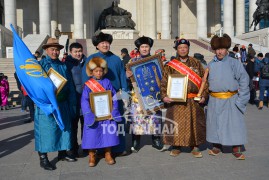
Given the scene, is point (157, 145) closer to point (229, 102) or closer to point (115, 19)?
point (229, 102)

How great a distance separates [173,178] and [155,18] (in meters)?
30.9

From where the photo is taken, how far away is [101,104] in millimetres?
4891

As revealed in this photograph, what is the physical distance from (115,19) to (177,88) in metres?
27.3

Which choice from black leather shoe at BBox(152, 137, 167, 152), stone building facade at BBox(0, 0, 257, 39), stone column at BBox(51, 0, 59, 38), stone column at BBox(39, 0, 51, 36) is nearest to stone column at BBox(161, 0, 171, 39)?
stone building facade at BBox(0, 0, 257, 39)

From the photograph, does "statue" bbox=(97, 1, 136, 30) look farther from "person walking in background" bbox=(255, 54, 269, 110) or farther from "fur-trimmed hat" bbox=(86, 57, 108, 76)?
"fur-trimmed hat" bbox=(86, 57, 108, 76)

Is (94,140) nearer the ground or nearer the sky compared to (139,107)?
nearer the ground

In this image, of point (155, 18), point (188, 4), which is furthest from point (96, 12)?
point (188, 4)

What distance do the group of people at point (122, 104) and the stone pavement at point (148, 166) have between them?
17cm

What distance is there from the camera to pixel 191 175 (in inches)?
172

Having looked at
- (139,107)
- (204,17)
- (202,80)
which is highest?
(204,17)

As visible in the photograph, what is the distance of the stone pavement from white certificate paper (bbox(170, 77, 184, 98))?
1005 millimetres

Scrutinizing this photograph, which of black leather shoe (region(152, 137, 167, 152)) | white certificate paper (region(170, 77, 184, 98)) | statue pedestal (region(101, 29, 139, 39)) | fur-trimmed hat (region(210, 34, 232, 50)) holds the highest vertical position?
statue pedestal (region(101, 29, 139, 39))

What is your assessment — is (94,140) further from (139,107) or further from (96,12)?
(96,12)

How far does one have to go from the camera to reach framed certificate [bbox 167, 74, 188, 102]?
5113 mm
